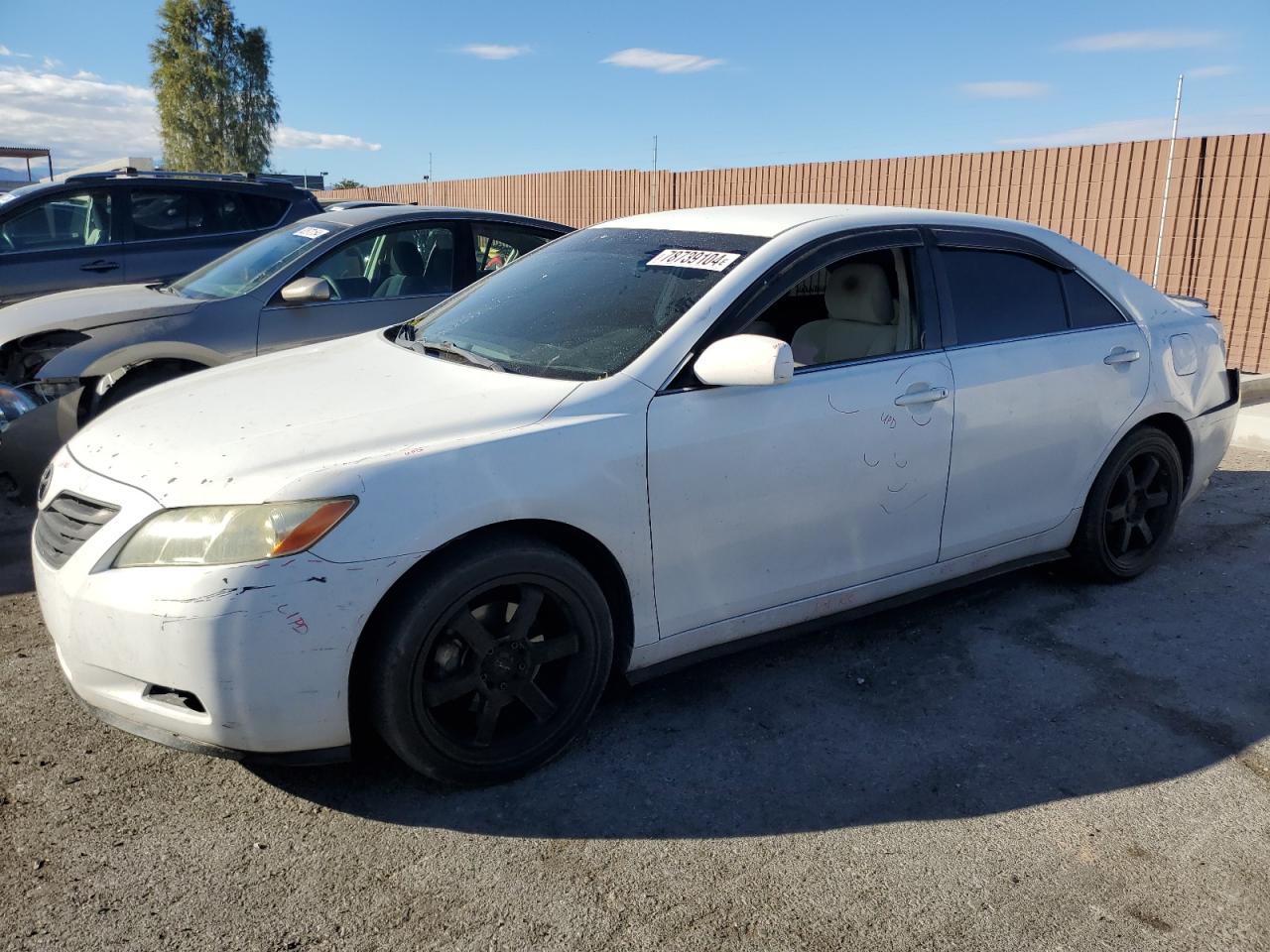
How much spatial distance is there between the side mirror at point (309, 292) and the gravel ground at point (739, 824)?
234 cm

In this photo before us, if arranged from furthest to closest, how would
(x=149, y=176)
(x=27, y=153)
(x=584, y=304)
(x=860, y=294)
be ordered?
(x=27, y=153) < (x=149, y=176) < (x=860, y=294) < (x=584, y=304)

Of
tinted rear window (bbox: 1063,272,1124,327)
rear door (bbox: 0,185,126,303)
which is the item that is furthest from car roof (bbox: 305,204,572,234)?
tinted rear window (bbox: 1063,272,1124,327)

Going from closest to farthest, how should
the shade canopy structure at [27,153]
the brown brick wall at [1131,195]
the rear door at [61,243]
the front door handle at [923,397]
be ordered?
the front door handle at [923,397] → the rear door at [61,243] → the brown brick wall at [1131,195] → the shade canopy structure at [27,153]

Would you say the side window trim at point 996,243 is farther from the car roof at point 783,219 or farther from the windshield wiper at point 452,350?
the windshield wiper at point 452,350

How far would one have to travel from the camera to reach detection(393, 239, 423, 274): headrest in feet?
20.4

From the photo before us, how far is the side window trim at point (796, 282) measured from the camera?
313 centimetres

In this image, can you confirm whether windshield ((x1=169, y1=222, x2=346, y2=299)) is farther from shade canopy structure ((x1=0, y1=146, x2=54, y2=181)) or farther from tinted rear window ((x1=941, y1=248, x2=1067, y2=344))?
shade canopy structure ((x1=0, y1=146, x2=54, y2=181))

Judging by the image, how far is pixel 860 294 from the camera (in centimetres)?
386

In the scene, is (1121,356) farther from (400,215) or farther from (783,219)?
(400,215)

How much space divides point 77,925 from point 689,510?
74.0 inches

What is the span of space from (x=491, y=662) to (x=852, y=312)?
1.99 m

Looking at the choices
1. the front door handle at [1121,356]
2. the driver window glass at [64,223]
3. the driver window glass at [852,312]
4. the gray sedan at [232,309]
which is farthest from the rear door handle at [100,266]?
the front door handle at [1121,356]

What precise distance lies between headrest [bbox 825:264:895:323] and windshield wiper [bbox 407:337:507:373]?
1.37 metres

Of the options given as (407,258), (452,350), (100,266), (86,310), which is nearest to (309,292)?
(407,258)
